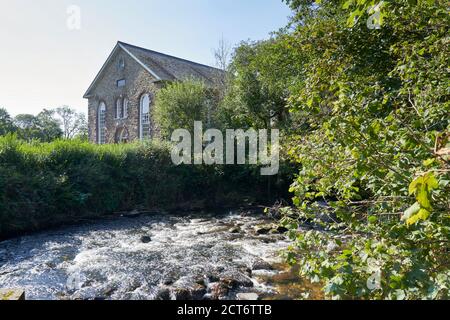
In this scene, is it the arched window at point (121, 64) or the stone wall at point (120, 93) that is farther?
the arched window at point (121, 64)

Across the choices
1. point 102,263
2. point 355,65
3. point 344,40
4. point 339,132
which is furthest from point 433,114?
point 102,263

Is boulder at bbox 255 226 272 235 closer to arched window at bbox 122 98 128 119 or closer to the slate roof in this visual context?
the slate roof

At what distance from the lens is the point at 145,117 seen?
23922 millimetres

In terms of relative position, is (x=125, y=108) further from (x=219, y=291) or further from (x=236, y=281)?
(x=219, y=291)

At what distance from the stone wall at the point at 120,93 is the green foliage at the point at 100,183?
8047mm

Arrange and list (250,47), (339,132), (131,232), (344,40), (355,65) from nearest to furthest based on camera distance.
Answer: (339,132) < (355,65) < (344,40) < (131,232) < (250,47)

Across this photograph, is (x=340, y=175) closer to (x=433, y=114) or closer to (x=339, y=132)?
(x=339, y=132)

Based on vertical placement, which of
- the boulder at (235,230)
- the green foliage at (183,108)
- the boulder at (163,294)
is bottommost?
the boulder at (163,294)

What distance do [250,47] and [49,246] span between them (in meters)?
15.1

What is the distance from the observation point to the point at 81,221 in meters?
11.4

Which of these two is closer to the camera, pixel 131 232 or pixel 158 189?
pixel 131 232

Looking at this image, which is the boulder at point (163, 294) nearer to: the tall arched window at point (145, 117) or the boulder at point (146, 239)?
the boulder at point (146, 239)

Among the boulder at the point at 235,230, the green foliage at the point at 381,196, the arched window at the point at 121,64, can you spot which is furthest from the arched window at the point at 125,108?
the green foliage at the point at 381,196

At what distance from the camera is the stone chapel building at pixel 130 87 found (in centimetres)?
2284
